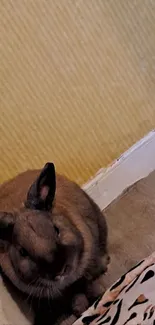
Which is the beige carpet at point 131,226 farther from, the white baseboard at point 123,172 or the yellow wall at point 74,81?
the yellow wall at point 74,81

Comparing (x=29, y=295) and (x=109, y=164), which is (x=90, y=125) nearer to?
(x=109, y=164)

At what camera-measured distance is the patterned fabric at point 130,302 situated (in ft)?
4.64

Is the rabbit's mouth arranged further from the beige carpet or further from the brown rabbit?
the beige carpet

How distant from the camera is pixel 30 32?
1854mm

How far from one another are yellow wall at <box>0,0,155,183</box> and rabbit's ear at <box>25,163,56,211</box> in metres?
0.32

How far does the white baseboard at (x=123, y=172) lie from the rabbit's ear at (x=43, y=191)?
48 centimetres

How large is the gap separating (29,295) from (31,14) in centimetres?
74

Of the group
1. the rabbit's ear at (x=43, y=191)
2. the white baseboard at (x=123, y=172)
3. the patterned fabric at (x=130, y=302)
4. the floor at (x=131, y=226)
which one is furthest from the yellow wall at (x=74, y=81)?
the patterned fabric at (x=130, y=302)

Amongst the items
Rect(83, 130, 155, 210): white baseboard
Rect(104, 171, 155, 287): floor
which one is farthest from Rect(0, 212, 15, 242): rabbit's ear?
Rect(83, 130, 155, 210): white baseboard

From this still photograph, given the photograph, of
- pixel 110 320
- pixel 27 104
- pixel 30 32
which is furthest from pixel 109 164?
pixel 110 320

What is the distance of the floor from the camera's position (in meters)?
1.95

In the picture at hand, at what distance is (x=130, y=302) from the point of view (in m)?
1.48

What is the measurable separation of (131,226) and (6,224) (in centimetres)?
58

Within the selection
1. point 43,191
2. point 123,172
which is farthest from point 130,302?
point 123,172
